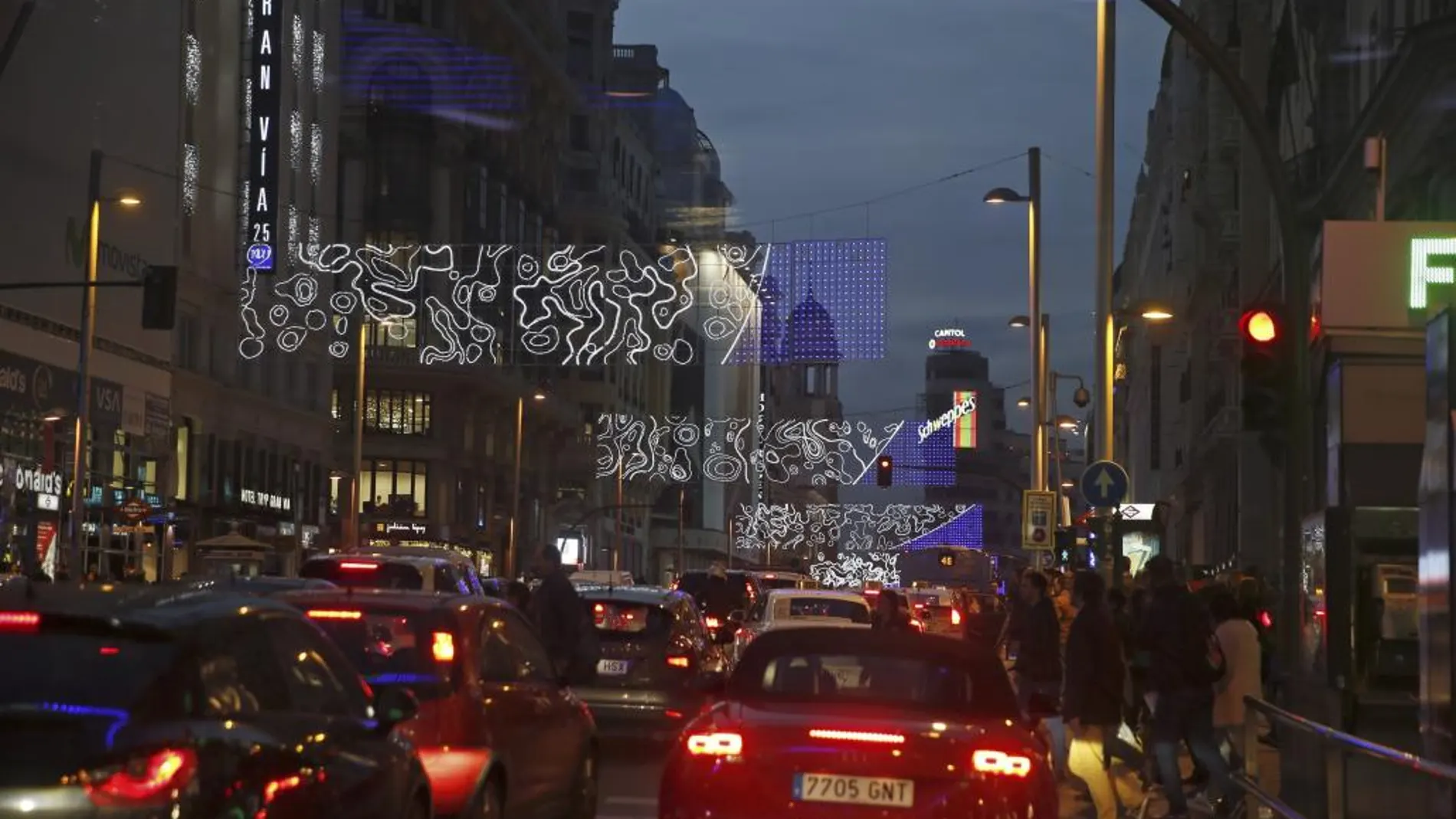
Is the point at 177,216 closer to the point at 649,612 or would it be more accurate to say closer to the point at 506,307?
the point at 506,307

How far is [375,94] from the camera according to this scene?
8388 centimetres

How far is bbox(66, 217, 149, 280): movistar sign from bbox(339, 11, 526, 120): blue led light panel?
80.7 ft

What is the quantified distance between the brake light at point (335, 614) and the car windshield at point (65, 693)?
4553 mm

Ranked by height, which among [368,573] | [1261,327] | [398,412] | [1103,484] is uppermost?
[398,412]

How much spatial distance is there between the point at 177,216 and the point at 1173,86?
4497cm

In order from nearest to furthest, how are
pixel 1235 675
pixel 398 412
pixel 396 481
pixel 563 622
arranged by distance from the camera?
pixel 1235 675 < pixel 563 622 < pixel 398 412 < pixel 396 481

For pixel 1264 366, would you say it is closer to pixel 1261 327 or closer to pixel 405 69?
pixel 1261 327

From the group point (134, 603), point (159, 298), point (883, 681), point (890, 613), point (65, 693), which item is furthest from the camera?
point (159, 298)

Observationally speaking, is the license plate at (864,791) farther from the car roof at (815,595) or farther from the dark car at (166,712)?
the car roof at (815,595)

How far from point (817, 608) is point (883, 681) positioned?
18.8 m

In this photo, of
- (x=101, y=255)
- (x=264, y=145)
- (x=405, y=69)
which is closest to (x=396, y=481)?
(x=405, y=69)

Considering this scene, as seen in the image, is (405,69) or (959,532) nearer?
(405,69)

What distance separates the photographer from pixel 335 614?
1278cm

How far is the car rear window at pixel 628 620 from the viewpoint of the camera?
23.2 meters
